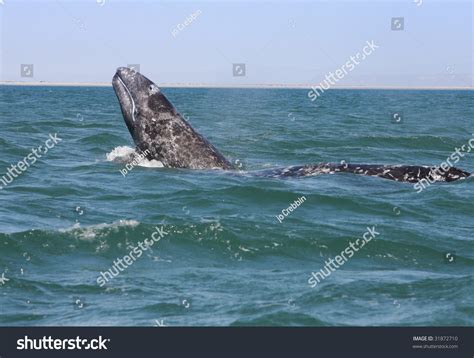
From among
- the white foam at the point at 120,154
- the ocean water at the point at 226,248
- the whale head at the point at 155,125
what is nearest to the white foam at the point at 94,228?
the ocean water at the point at 226,248

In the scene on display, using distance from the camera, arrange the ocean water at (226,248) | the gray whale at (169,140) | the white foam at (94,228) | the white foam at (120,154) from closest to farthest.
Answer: the ocean water at (226,248), the white foam at (94,228), the gray whale at (169,140), the white foam at (120,154)

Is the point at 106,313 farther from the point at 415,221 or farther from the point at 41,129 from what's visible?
the point at 41,129

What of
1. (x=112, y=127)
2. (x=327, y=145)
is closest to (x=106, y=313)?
(x=327, y=145)

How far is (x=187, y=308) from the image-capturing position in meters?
8.49

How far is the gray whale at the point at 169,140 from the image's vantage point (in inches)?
634

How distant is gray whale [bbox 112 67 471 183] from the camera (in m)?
16.1

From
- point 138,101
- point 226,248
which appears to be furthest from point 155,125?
point 226,248

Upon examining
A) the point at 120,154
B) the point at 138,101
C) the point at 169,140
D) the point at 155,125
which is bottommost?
the point at 120,154

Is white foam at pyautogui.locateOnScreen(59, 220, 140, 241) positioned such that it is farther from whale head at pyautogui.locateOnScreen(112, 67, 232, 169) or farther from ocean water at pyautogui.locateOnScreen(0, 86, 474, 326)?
whale head at pyautogui.locateOnScreen(112, 67, 232, 169)

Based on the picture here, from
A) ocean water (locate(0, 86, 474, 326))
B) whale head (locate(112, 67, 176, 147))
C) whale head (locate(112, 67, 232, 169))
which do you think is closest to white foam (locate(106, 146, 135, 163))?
ocean water (locate(0, 86, 474, 326))

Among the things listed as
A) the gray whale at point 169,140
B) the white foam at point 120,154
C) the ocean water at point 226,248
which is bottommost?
the ocean water at point 226,248

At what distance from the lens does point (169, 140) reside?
16.2 meters

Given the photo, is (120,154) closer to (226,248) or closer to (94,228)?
(94,228)

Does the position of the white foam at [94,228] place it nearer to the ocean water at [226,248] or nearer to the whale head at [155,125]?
the ocean water at [226,248]
